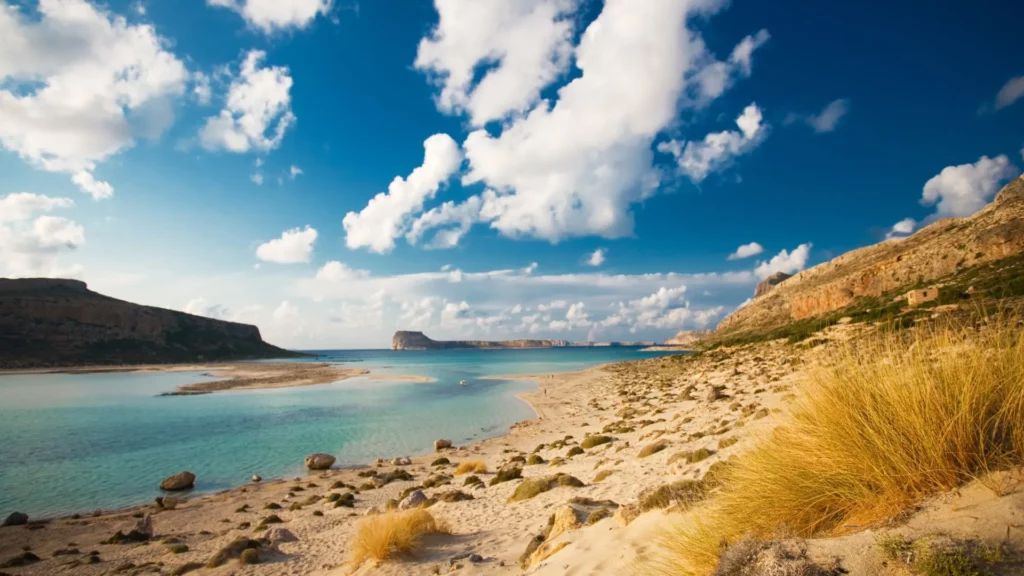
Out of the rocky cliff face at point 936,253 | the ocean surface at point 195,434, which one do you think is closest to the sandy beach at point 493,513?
the ocean surface at point 195,434

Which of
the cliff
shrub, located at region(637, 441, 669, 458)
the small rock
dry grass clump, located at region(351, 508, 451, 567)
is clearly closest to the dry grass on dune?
dry grass clump, located at region(351, 508, 451, 567)

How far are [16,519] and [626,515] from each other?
760 inches

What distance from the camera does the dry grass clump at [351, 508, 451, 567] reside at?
8.05m

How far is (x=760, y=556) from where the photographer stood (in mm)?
3184

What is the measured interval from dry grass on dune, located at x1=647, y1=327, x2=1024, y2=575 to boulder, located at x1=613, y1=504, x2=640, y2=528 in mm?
2033

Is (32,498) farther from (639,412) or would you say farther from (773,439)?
(639,412)

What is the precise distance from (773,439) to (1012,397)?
6.32ft

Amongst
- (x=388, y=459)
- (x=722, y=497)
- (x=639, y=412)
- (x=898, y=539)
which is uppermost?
(x=898, y=539)

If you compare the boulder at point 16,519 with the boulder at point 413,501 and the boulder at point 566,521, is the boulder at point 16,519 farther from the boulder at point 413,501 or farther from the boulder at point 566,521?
the boulder at point 566,521

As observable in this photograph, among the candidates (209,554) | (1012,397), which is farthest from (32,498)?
(1012,397)

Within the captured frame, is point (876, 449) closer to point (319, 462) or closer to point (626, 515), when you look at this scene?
point (626, 515)

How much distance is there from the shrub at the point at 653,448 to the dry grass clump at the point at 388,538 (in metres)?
7.73

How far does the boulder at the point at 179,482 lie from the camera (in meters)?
17.3

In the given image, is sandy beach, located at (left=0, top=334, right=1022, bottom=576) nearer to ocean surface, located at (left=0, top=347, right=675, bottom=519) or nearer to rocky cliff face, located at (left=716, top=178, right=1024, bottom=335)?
ocean surface, located at (left=0, top=347, right=675, bottom=519)
